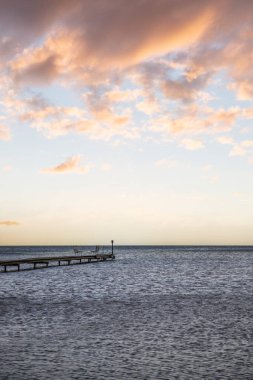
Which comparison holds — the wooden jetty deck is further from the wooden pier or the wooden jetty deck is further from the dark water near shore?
the dark water near shore

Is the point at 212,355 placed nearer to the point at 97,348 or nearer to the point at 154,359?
the point at 154,359

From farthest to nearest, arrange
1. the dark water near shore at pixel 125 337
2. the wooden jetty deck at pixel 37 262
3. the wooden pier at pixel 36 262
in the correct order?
the wooden pier at pixel 36 262, the wooden jetty deck at pixel 37 262, the dark water near shore at pixel 125 337

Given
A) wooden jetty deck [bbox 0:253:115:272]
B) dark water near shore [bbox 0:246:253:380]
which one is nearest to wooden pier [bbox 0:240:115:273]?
wooden jetty deck [bbox 0:253:115:272]

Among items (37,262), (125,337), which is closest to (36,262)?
(37,262)

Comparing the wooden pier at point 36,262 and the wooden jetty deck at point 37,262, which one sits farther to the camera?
the wooden pier at point 36,262

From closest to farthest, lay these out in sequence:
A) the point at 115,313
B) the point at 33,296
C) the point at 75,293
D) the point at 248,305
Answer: the point at 115,313 < the point at 248,305 < the point at 33,296 < the point at 75,293

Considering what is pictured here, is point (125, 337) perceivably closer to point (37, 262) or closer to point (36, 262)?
point (36, 262)

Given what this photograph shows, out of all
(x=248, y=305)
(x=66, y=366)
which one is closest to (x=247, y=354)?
(x=66, y=366)

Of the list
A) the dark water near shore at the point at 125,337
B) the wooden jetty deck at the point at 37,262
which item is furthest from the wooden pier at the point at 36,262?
the dark water near shore at the point at 125,337

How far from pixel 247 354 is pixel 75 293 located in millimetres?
22387

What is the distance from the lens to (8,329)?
20156 mm

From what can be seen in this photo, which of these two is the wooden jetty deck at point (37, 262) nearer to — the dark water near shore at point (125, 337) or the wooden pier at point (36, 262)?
the wooden pier at point (36, 262)

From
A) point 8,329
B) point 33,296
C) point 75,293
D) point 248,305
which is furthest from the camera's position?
point 75,293

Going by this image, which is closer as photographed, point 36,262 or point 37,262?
point 36,262
